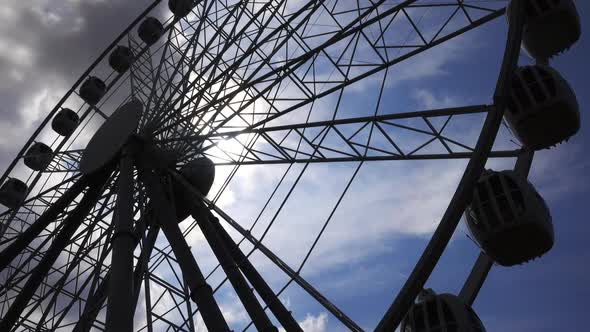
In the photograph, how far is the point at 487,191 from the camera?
13.1 metres

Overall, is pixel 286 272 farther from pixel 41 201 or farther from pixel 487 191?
pixel 41 201

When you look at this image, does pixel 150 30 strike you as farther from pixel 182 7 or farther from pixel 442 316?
pixel 442 316

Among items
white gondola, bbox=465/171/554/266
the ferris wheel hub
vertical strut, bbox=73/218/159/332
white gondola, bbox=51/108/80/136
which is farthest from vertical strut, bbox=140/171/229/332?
white gondola, bbox=51/108/80/136

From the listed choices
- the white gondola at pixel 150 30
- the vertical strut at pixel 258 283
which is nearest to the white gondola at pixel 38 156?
the white gondola at pixel 150 30

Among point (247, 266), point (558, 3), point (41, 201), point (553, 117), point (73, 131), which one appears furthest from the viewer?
point (73, 131)

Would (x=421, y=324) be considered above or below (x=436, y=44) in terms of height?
below

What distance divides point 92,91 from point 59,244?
9.21m

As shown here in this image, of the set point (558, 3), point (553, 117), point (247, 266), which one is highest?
point (558, 3)

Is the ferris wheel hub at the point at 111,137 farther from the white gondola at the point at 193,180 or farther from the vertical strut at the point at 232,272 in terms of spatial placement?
the vertical strut at the point at 232,272

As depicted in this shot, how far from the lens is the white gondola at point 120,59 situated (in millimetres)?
25547

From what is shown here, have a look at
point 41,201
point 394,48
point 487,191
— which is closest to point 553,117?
point 487,191

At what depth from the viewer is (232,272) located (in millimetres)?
16375

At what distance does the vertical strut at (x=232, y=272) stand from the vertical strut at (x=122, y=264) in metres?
2.35

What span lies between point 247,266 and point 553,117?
791 cm
